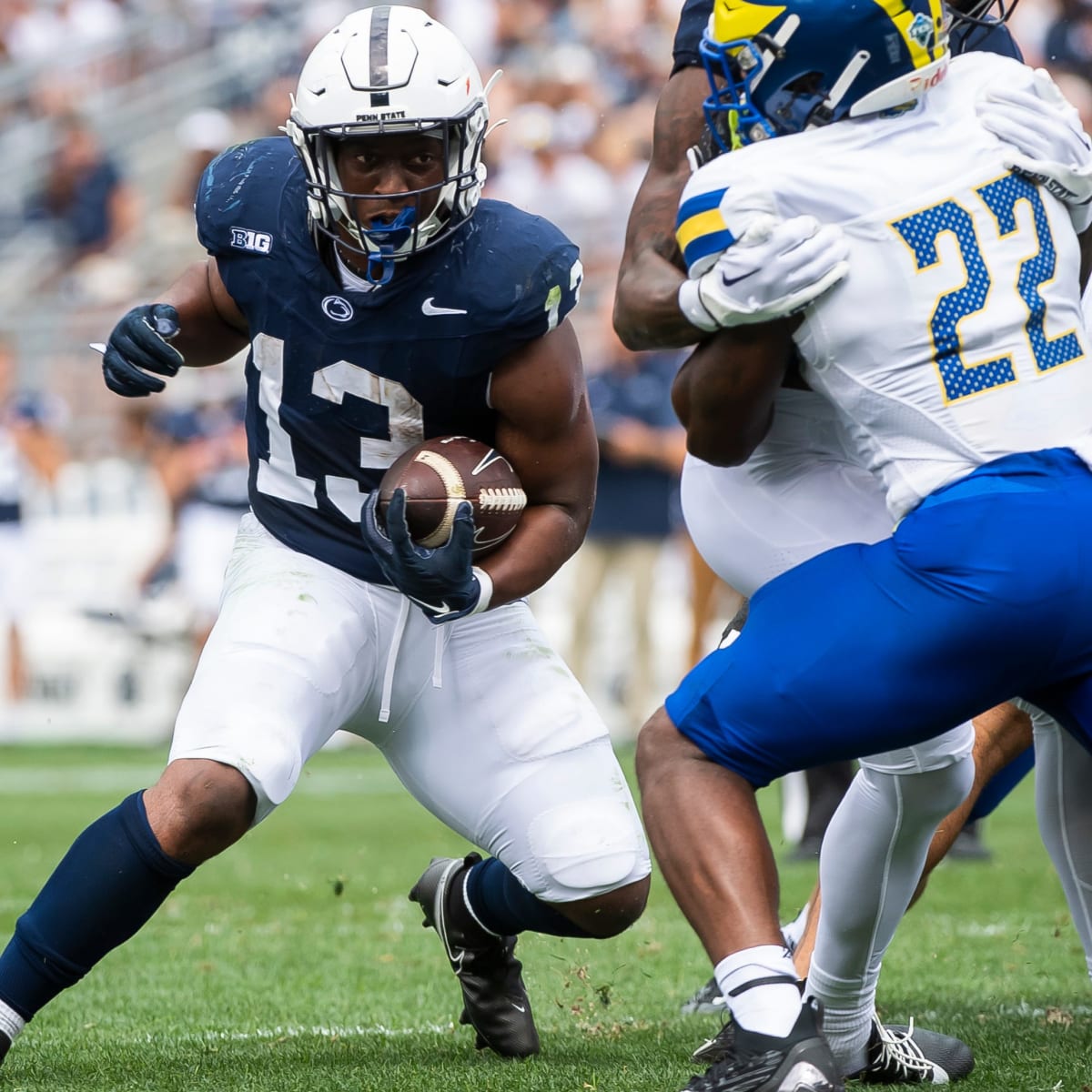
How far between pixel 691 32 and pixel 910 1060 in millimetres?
1813

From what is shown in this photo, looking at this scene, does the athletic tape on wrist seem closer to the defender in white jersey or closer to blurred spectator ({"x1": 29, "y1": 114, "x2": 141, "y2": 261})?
the defender in white jersey

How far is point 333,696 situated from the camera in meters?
3.09

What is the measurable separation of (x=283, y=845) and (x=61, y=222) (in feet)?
25.8

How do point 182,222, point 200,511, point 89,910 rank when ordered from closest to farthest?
point 89,910 < point 200,511 < point 182,222

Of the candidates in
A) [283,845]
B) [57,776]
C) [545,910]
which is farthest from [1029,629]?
[57,776]

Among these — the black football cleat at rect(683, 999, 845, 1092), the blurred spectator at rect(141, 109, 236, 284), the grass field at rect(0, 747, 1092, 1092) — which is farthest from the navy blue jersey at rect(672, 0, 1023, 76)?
the blurred spectator at rect(141, 109, 236, 284)

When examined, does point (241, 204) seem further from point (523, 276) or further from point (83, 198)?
point (83, 198)

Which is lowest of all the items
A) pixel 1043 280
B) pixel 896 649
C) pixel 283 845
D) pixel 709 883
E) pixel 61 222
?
pixel 283 845

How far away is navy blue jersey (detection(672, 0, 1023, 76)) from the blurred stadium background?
601cm

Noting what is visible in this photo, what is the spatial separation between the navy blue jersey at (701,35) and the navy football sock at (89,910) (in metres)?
1.56

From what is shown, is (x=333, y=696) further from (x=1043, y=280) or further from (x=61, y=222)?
(x=61, y=222)

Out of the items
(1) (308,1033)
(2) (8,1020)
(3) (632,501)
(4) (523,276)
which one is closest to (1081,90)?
(3) (632,501)

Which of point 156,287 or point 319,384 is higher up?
point 319,384

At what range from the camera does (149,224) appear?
43.2 feet
